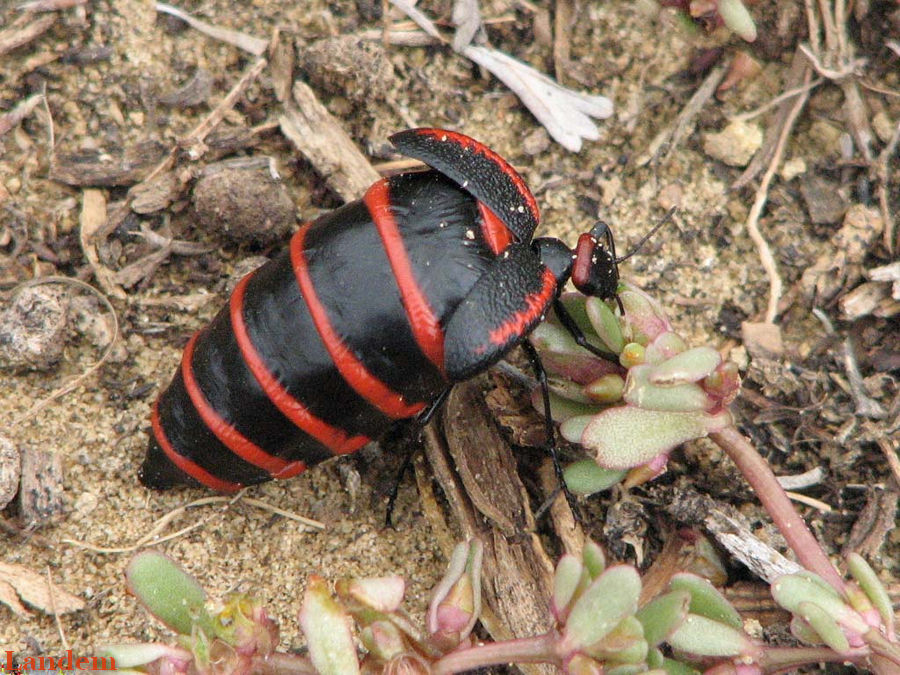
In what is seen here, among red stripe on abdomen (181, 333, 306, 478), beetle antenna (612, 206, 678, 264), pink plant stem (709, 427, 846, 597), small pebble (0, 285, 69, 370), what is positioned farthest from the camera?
beetle antenna (612, 206, 678, 264)

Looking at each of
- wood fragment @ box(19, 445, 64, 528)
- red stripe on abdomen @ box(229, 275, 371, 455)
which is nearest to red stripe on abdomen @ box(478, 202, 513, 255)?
red stripe on abdomen @ box(229, 275, 371, 455)

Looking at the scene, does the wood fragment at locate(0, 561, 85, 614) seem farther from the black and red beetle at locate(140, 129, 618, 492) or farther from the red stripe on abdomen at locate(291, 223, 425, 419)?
the red stripe on abdomen at locate(291, 223, 425, 419)

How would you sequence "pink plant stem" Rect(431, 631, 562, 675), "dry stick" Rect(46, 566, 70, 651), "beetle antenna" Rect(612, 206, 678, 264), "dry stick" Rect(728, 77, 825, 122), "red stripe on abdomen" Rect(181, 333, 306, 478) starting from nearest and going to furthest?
"pink plant stem" Rect(431, 631, 562, 675) < "red stripe on abdomen" Rect(181, 333, 306, 478) < "dry stick" Rect(46, 566, 70, 651) < "beetle antenna" Rect(612, 206, 678, 264) < "dry stick" Rect(728, 77, 825, 122)

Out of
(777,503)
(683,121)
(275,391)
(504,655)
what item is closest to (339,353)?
(275,391)

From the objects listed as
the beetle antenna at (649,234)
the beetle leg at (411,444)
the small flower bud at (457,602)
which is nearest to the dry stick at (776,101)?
the beetle antenna at (649,234)

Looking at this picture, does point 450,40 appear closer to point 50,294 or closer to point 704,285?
point 704,285

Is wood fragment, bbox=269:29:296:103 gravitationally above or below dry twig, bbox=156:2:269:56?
below

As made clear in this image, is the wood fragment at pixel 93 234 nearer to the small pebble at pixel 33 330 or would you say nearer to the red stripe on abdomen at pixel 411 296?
the small pebble at pixel 33 330

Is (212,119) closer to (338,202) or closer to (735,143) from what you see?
(338,202)
